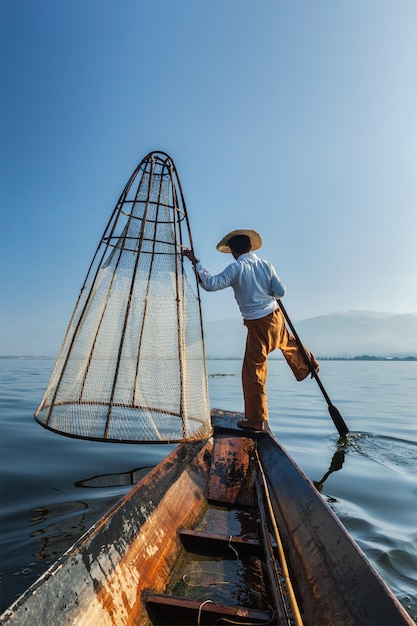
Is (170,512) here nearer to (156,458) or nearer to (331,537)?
(331,537)

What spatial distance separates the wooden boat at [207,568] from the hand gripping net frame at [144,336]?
1157mm

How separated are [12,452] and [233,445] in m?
3.31

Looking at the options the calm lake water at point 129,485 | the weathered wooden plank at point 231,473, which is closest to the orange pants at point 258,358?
the weathered wooden plank at point 231,473

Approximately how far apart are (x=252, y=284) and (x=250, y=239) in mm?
854

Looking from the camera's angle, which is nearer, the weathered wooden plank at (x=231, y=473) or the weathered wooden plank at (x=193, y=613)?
the weathered wooden plank at (x=193, y=613)

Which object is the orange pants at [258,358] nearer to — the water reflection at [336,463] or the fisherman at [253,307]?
the fisherman at [253,307]

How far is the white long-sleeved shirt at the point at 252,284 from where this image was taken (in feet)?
13.9

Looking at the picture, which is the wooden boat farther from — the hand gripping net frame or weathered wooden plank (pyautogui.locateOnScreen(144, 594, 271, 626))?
the hand gripping net frame

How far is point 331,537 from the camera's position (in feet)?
5.78

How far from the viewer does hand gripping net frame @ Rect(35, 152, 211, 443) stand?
3.83 meters

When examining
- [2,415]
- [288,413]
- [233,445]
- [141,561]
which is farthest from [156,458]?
[288,413]

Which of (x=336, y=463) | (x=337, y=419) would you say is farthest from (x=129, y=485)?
(x=337, y=419)

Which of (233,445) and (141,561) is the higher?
(233,445)

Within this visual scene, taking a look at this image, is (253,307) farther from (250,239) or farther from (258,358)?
(250,239)
